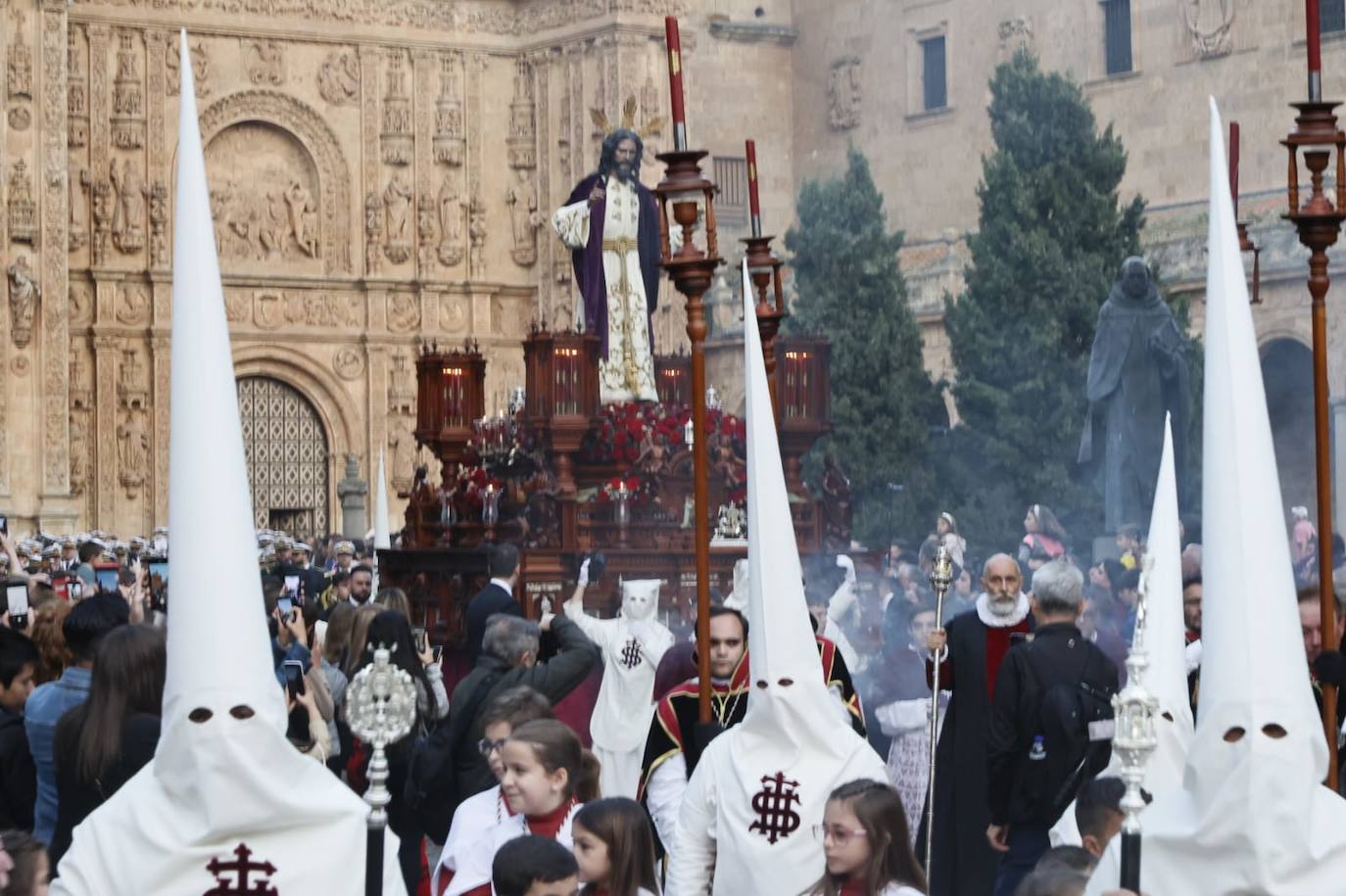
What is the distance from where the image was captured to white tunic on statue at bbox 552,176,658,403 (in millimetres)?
20359

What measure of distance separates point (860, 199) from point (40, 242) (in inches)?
401

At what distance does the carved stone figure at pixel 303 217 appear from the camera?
3672cm

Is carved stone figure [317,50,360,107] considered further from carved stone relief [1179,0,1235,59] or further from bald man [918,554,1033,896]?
bald man [918,554,1033,896]

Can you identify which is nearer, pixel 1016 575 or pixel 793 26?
pixel 1016 575

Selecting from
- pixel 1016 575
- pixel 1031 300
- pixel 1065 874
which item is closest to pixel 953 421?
pixel 1031 300

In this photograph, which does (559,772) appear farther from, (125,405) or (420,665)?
(125,405)

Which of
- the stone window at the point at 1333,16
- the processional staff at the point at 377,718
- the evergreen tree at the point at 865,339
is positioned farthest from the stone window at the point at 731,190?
the processional staff at the point at 377,718

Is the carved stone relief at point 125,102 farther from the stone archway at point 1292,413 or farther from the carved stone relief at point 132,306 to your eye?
the stone archway at point 1292,413

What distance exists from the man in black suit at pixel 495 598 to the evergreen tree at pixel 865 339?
1589 cm

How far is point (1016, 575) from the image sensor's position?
1012 centimetres

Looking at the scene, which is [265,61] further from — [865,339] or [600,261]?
[600,261]

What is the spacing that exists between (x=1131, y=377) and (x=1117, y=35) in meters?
15.6

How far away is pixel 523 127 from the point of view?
3791 centimetres

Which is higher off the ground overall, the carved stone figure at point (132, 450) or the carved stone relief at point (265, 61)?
the carved stone relief at point (265, 61)
